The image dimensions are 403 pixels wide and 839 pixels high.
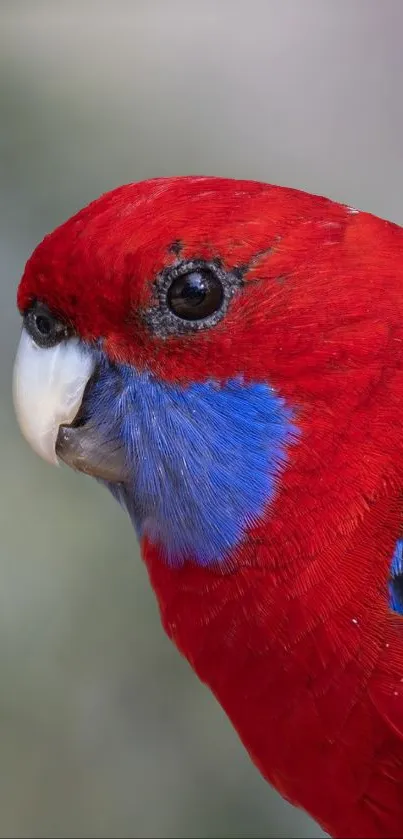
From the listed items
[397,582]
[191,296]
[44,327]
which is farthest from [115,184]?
[397,582]

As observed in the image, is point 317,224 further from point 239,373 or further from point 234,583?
point 234,583

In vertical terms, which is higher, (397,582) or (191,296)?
(191,296)

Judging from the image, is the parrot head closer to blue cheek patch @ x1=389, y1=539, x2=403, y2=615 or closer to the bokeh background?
blue cheek patch @ x1=389, y1=539, x2=403, y2=615

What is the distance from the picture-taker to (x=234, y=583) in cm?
93

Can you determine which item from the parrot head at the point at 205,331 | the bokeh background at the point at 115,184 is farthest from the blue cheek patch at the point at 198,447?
the bokeh background at the point at 115,184

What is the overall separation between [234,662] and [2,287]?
52.8 inches

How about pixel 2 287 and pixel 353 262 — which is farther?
pixel 2 287

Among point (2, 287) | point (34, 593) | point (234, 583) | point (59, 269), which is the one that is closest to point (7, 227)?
point (2, 287)

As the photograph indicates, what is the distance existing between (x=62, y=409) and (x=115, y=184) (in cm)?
134

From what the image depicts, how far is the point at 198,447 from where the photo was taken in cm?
92

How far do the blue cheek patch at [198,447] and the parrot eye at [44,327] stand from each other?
68 millimetres

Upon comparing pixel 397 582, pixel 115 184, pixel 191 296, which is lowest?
pixel 397 582

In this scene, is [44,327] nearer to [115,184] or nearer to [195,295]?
[195,295]

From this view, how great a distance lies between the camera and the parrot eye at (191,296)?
2.83ft
